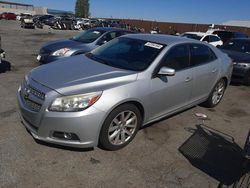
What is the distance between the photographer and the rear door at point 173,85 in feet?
13.2

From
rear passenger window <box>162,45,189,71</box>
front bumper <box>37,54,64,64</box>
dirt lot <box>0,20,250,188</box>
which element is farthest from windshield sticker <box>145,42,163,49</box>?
front bumper <box>37,54,64,64</box>

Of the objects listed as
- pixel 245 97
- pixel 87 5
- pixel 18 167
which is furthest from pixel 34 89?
pixel 87 5

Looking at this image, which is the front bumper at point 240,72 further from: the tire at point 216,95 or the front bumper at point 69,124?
the front bumper at point 69,124

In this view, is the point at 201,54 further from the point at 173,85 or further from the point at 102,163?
the point at 102,163

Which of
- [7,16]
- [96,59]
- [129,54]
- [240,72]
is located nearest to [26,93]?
[96,59]

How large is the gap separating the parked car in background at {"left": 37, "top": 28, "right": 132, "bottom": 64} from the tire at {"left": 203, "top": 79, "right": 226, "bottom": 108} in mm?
3924

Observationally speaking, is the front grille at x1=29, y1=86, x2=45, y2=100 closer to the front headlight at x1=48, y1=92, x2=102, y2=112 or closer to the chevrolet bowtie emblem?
the chevrolet bowtie emblem

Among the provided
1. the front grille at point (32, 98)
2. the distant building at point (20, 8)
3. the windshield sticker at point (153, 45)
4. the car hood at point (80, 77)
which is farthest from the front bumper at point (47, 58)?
the distant building at point (20, 8)

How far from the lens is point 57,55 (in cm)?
746

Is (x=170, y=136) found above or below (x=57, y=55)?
below

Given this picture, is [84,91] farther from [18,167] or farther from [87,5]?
[87,5]

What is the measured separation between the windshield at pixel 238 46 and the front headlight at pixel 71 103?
766 centimetres

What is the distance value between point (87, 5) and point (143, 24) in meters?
52.3

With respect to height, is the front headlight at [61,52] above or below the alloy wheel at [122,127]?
above
